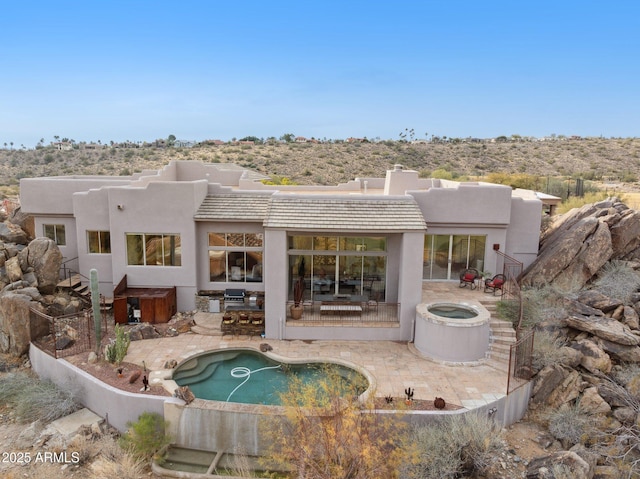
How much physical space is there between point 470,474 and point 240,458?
21.5 ft

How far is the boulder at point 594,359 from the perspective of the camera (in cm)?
1510

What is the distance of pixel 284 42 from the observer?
1463 inches

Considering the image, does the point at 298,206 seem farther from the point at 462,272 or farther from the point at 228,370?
the point at 462,272

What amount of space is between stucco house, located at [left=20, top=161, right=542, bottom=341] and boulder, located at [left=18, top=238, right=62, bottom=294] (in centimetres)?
118

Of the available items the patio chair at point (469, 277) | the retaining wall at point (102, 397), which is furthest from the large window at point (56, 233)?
the patio chair at point (469, 277)

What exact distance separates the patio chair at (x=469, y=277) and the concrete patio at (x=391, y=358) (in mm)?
793

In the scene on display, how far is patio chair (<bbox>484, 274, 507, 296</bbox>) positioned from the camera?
768 inches

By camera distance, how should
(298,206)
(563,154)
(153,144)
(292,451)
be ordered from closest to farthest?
(292,451)
(298,206)
(563,154)
(153,144)

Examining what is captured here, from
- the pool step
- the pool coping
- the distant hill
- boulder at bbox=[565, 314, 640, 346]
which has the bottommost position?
the pool step

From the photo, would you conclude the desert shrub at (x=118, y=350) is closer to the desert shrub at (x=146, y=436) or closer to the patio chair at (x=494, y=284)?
the desert shrub at (x=146, y=436)

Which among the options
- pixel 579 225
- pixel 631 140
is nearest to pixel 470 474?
pixel 579 225

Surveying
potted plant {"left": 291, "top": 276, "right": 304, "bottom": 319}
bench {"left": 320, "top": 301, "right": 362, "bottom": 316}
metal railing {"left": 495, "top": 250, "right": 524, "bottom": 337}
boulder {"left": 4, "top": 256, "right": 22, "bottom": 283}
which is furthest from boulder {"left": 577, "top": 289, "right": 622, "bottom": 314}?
boulder {"left": 4, "top": 256, "right": 22, "bottom": 283}

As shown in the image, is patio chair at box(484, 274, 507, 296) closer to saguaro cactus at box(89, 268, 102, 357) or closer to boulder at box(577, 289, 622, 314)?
boulder at box(577, 289, 622, 314)

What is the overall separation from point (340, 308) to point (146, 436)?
900 centimetres
